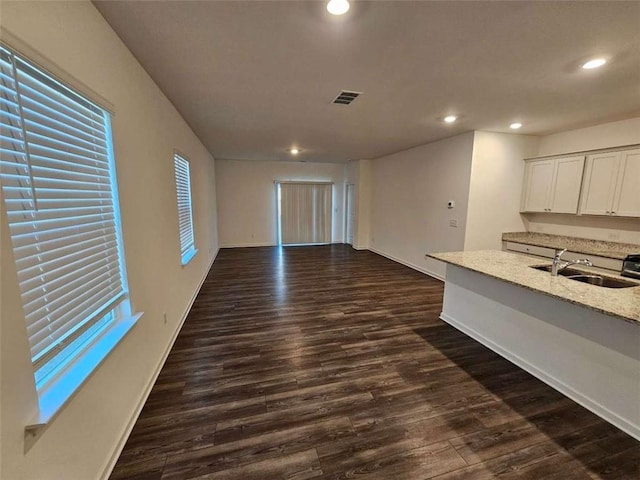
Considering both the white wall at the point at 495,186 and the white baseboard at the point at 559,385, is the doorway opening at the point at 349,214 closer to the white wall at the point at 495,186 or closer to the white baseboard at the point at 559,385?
the white wall at the point at 495,186

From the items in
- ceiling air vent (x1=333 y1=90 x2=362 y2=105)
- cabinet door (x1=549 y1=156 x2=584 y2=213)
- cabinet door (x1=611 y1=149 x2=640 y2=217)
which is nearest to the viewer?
ceiling air vent (x1=333 y1=90 x2=362 y2=105)

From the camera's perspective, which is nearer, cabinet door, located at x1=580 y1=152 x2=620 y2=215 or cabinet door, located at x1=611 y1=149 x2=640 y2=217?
cabinet door, located at x1=611 y1=149 x2=640 y2=217

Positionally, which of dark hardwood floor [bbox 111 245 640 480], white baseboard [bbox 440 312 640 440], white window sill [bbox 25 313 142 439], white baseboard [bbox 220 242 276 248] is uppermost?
white window sill [bbox 25 313 142 439]

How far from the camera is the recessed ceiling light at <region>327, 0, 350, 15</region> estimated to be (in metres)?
1.43

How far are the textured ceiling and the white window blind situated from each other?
2.48ft

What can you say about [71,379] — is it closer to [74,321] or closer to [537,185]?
[74,321]

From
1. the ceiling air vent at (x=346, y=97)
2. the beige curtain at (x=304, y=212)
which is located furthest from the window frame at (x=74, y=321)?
the beige curtain at (x=304, y=212)

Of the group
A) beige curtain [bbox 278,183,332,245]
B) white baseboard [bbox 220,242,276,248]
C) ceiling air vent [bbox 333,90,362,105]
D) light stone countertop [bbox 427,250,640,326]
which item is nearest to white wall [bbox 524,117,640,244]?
light stone countertop [bbox 427,250,640,326]

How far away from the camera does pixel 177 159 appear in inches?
131

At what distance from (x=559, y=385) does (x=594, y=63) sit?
8.32ft

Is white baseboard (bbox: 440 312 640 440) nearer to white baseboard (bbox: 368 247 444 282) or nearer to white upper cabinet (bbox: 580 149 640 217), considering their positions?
white baseboard (bbox: 368 247 444 282)

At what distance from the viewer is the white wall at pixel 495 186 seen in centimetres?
429

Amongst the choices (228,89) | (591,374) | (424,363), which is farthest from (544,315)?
(228,89)

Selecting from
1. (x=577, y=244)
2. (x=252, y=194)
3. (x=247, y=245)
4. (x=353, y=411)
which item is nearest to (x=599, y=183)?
(x=577, y=244)
